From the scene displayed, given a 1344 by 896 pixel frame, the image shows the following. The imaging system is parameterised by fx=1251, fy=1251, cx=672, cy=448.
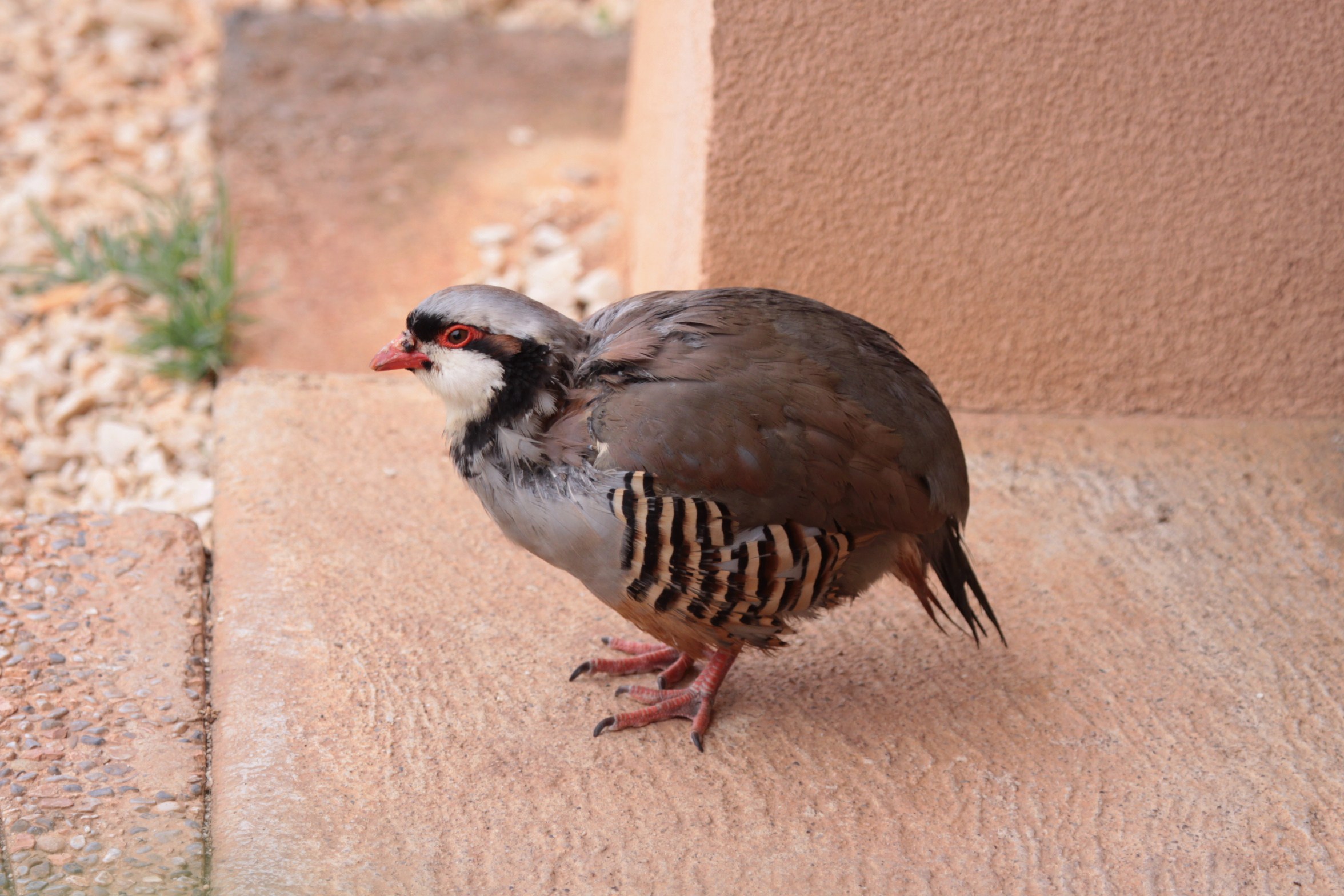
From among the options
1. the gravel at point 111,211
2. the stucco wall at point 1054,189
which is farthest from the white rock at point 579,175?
the stucco wall at point 1054,189

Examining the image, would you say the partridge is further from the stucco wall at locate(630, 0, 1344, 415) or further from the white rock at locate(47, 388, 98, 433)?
the white rock at locate(47, 388, 98, 433)

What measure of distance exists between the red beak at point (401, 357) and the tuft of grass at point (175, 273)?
3.04 m

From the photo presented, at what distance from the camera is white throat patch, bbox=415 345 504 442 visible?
3.03 m

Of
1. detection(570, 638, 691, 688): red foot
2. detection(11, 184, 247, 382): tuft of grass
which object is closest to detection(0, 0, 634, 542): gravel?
detection(11, 184, 247, 382): tuft of grass

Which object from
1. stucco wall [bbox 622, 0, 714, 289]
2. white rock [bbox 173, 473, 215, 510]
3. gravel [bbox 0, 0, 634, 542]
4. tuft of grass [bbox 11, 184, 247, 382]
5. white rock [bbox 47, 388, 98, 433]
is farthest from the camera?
tuft of grass [bbox 11, 184, 247, 382]

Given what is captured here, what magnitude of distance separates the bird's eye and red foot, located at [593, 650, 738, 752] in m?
1.07

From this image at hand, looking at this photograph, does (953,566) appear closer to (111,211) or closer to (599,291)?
(599,291)

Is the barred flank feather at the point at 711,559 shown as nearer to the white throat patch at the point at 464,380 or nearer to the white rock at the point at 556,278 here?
the white throat patch at the point at 464,380

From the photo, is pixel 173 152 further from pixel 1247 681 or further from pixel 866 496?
pixel 1247 681

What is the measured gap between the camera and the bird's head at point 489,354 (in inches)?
119

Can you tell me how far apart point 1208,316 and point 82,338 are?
512 cm

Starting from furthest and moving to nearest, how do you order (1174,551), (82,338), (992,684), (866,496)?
(82,338) → (1174,551) → (992,684) → (866,496)

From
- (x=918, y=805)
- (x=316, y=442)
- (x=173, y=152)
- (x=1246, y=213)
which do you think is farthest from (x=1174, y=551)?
(x=173, y=152)

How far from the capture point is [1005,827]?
3.07 metres
